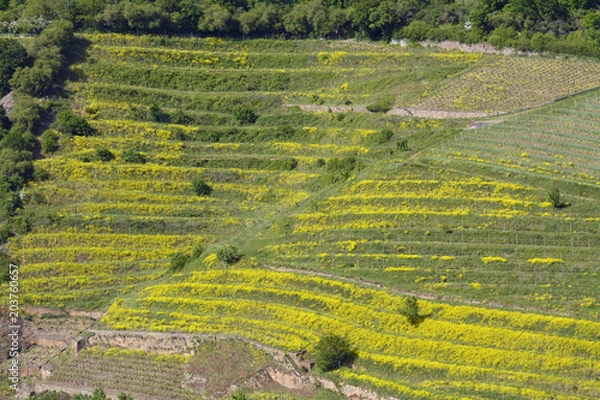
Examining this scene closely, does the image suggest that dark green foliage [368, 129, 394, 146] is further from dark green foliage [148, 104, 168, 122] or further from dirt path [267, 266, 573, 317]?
dark green foliage [148, 104, 168, 122]

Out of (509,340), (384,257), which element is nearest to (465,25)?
(384,257)

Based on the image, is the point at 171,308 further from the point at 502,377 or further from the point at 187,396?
the point at 502,377

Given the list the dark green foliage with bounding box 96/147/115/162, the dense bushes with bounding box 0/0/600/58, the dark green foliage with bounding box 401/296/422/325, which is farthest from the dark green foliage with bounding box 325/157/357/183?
the dense bushes with bounding box 0/0/600/58

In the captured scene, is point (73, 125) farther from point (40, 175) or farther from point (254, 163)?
point (254, 163)

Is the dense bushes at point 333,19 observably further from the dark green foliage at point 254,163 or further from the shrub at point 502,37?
the dark green foliage at point 254,163

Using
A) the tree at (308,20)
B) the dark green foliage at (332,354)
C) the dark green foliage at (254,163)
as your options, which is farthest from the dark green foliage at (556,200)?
the tree at (308,20)
